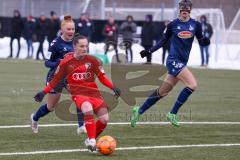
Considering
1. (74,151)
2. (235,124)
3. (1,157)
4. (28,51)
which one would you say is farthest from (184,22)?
(28,51)

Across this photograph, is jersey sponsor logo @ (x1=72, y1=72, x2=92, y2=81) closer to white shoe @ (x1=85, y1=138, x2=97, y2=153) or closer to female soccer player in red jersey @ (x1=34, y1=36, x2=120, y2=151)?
female soccer player in red jersey @ (x1=34, y1=36, x2=120, y2=151)

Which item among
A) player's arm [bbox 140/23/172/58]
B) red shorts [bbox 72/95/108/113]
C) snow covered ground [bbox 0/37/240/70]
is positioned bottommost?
snow covered ground [bbox 0/37/240/70]

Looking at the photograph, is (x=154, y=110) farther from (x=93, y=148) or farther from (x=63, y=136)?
(x=93, y=148)

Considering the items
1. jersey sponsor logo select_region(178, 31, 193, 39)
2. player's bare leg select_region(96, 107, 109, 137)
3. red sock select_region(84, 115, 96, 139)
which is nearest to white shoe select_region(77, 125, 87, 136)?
player's bare leg select_region(96, 107, 109, 137)

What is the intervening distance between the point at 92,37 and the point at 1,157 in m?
28.7

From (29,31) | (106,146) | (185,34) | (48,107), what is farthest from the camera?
(29,31)

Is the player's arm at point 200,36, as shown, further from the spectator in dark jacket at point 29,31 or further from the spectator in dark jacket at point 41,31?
the spectator in dark jacket at point 29,31

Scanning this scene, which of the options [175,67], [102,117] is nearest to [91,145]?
[102,117]

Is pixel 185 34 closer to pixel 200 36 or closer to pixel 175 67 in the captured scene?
pixel 200 36

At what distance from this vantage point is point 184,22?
1366 centimetres

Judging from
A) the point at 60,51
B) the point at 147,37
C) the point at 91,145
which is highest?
the point at 60,51

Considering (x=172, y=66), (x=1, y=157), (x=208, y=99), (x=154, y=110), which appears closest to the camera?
(x=1, y=157)

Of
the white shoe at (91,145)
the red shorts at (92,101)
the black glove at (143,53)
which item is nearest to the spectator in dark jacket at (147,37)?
the black glove at (143,53)

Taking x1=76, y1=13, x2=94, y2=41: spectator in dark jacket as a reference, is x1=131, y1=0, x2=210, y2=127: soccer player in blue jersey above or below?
above
